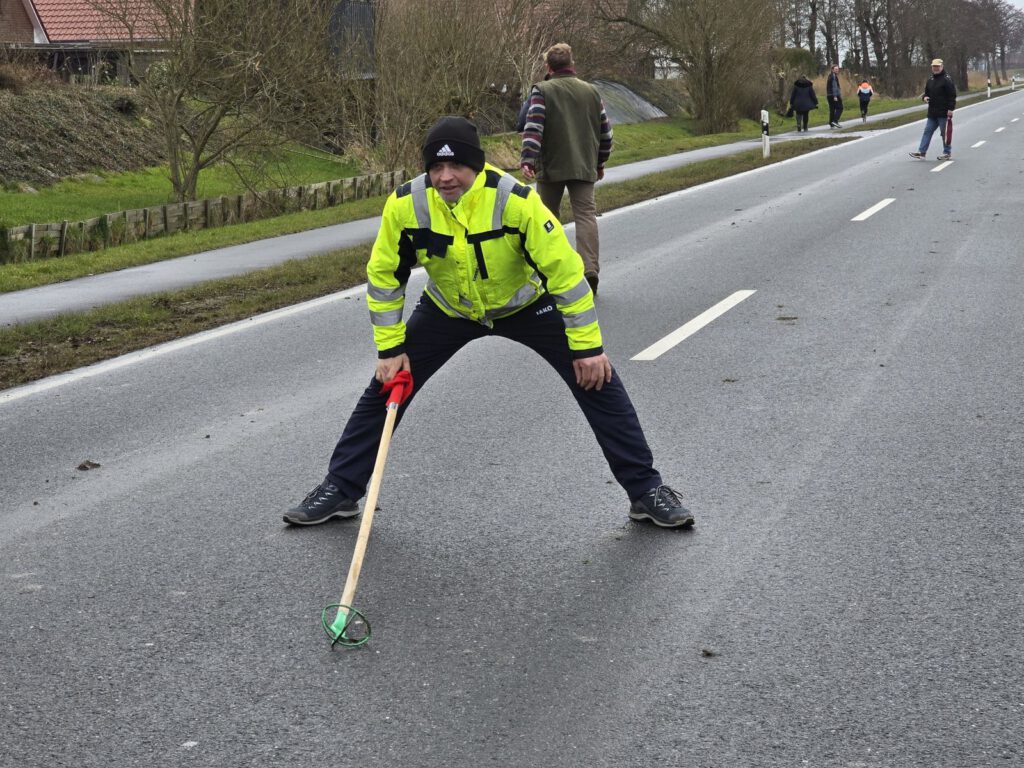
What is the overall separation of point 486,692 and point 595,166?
7239 mm

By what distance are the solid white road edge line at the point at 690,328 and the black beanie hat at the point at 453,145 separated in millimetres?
3782

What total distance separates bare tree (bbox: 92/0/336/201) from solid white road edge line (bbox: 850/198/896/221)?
9417 millimetres

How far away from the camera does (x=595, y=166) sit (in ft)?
34.0

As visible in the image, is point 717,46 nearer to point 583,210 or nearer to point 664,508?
point 583,210

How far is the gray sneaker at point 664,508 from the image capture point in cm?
491

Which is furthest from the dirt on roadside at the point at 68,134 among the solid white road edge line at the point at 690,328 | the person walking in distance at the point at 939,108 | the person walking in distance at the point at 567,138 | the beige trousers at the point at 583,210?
the solid white road edge line at the point at 690,328

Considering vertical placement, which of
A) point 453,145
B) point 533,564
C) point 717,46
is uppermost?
point 717,46

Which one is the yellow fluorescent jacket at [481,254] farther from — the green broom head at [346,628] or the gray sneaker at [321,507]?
the green broom head at [346,628]

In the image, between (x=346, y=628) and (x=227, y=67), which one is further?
(x=227, y=67)

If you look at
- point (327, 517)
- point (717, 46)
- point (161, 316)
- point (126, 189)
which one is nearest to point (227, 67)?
point (126, 189)

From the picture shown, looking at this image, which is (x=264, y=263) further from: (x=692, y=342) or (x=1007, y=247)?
(x=1007, y=247)

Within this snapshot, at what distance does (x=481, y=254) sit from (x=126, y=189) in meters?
21.9

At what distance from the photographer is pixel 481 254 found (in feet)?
15.4

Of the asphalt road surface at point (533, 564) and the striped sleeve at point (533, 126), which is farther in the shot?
the striped sleeve at point (533, 126)
